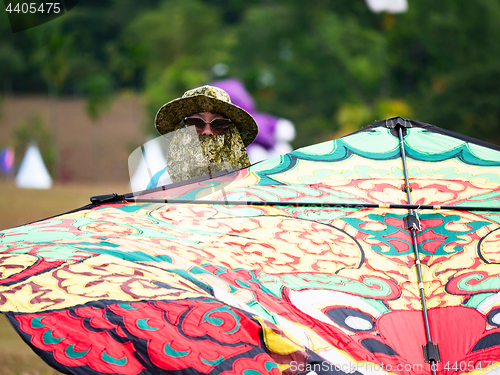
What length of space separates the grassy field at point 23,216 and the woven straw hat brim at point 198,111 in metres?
1.85

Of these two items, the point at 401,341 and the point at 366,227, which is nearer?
the point at 401,341

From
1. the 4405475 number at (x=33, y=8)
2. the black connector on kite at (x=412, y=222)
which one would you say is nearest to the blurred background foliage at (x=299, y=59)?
the 4405475 number at (x=33, y=8)

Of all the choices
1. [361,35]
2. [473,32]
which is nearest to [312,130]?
[361,35]

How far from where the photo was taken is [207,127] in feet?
9.21

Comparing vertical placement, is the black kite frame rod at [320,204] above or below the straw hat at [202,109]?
below

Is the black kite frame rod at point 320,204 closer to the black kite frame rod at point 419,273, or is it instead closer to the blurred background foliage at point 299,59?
the black kite frame rod at point 419,273

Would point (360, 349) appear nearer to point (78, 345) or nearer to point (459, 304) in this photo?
point (459, 304)

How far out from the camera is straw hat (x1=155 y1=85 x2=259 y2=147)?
2811 millimetres

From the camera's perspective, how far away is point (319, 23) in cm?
2927

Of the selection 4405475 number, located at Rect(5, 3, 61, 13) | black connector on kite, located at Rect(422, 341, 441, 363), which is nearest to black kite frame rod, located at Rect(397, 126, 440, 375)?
black connector on kite, located at Rect(422, 341, 441, 363)

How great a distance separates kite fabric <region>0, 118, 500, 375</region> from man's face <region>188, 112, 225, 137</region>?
496mm

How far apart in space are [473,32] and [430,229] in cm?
2316

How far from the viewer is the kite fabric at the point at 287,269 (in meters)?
1.43

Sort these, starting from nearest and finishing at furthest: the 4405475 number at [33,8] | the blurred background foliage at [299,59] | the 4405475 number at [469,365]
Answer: the 4405475 number at [469,365] → the 4405475 number at [33,8] → the blurred background foliage at [299,59]
